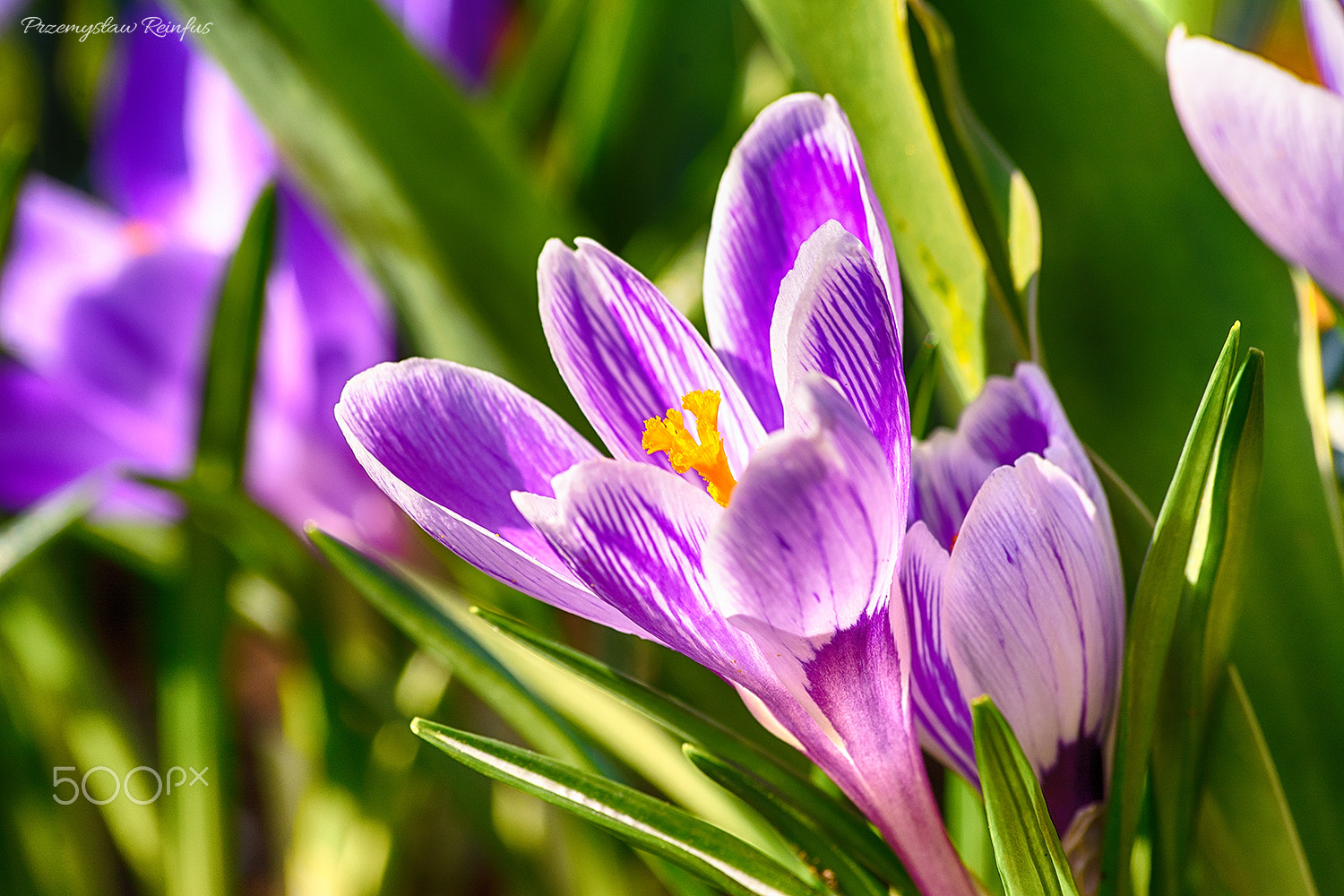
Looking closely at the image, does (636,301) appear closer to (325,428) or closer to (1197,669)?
(1197,669)

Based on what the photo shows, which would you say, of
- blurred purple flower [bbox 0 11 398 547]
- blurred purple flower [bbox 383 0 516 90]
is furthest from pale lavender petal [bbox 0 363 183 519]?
blurred purple flower [bbox 383 0 516 90]

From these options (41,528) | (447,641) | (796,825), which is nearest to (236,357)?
(41,528)

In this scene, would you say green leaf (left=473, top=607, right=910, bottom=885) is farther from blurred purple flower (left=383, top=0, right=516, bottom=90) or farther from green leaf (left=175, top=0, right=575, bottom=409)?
blurred purple flower (left=383, top=0, right=516, bottom=90)

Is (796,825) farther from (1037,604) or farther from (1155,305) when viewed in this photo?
(1155,305)

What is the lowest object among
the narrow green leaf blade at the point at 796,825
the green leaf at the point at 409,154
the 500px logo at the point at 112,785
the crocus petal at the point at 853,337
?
the 500px logo at the point at 112,785

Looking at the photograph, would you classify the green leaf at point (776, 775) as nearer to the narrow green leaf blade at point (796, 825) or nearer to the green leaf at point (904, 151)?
the narrow green leaf blade at point (796, 825)

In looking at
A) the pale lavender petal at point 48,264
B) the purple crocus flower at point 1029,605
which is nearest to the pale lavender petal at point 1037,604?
the purple crocus flower at point 1029,605
